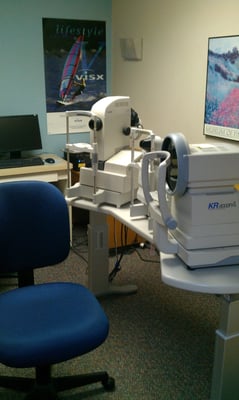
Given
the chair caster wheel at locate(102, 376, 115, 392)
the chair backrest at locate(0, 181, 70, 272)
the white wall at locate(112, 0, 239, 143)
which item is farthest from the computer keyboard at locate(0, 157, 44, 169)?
the chair caster wheel at locate(102, 376, 115, 392)

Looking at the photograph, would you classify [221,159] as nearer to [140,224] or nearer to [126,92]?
[140,224]

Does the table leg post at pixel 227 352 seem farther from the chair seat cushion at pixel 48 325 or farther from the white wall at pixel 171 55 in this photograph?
the white wall at pixel 171 55

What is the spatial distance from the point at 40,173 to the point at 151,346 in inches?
63.1

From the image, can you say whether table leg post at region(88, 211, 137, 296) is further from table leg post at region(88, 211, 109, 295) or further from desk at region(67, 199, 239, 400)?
desk at region(67, 199, 239, 400)

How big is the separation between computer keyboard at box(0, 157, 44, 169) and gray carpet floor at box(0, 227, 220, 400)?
844mm

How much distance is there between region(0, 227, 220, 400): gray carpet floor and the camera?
1969mm

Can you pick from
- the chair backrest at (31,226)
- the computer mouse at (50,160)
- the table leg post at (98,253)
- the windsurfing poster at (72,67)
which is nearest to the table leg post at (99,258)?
the table leg post at (98,253)

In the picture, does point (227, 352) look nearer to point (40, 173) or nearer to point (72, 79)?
A: point (40, 173)

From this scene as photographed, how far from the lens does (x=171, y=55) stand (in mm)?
3107

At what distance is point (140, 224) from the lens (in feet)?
6.41

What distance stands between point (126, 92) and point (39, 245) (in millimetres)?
2250

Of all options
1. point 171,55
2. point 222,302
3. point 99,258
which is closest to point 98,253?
point 99,258

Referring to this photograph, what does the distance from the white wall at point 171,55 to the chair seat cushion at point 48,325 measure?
64.5 inches

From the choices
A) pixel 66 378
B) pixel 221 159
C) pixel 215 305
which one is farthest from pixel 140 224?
pixel 215 305
